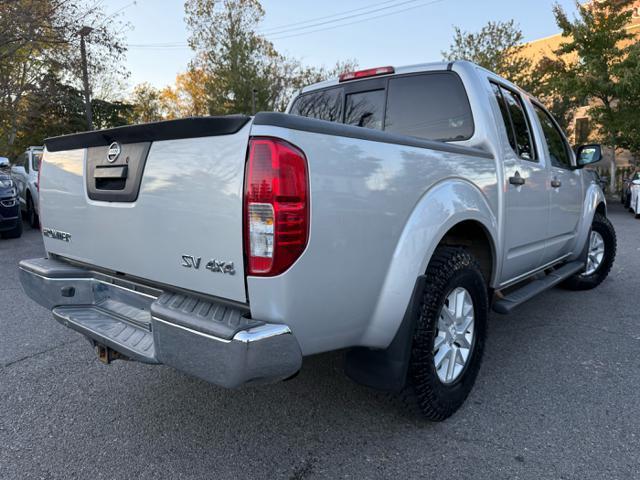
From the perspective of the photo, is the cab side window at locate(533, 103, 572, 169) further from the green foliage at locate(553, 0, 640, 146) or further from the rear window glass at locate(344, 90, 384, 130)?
the green foliage at locate(553, 0, 640, 146)

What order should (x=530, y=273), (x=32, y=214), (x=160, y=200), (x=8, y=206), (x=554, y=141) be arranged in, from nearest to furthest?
(x=160, y=200)
(x=530, y=273)
(x=554, y=141)
(x=8, y=206)
(x=32, y=214)

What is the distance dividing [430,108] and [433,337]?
1651mm

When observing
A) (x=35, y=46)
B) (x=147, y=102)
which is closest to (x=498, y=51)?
(x=35, y=46)

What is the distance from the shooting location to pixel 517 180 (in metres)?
3.10

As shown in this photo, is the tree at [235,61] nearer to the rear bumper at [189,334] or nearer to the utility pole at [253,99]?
the utility pole at [253,99]

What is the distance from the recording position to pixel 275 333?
5.49 ft

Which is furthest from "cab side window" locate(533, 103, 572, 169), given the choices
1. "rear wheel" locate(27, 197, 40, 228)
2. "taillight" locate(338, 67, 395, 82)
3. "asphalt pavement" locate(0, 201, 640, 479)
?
"rear wheel" locate(27, 197, 40, 228)

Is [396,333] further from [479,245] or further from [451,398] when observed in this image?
[479,245]

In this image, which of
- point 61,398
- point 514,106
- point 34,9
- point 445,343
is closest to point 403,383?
point 445,343

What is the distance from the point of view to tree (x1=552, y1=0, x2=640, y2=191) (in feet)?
51.7

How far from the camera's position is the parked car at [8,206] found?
8.02 m

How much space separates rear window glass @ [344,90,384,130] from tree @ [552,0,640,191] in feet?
51.0

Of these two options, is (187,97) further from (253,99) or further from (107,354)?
(107,354)

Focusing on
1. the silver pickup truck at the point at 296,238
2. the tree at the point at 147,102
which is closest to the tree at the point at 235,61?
the tree at the point at 147,102
